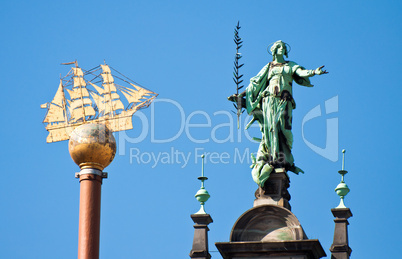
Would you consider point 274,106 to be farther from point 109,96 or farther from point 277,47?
point 109,96

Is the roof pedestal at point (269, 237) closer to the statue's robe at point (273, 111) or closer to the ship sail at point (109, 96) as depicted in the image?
the statue's robe at point (273, 111)

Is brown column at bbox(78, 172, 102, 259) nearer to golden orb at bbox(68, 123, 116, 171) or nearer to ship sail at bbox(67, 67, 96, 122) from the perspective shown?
golden orb at bbox(68, 123, 116, 171)

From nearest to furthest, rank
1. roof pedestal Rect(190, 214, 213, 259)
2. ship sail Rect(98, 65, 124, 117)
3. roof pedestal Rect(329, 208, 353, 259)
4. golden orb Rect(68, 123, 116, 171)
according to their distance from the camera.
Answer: roof pedestal Rect(329, 208, 353, 259)
roof pedestal Rect(190, 214, 213, 259)
golden orb Rect(68, 123, 116, 171)
ship sail Rect(98, 65, 124, 117)

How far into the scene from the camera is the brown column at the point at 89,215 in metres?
54.4

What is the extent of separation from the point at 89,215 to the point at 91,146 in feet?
7.84

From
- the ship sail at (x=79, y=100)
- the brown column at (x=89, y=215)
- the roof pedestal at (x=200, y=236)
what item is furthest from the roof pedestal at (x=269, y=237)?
the ship sail at (x=79, y=100)

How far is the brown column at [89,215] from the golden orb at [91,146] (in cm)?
39

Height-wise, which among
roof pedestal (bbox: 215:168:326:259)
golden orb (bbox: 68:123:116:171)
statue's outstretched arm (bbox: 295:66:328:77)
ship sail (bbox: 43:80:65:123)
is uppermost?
ship sail (bbox: 43:80:65:123)

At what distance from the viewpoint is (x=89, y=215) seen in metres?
55.0

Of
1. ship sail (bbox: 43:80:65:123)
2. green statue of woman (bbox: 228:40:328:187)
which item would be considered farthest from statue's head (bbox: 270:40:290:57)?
ship sail (bbox: 43:80:65:123)

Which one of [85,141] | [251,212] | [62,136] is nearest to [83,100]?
[62,136]

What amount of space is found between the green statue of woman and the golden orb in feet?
15.2

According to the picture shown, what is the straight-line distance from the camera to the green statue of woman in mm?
54688

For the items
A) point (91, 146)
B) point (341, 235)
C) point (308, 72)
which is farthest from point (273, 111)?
point (91, 146)
